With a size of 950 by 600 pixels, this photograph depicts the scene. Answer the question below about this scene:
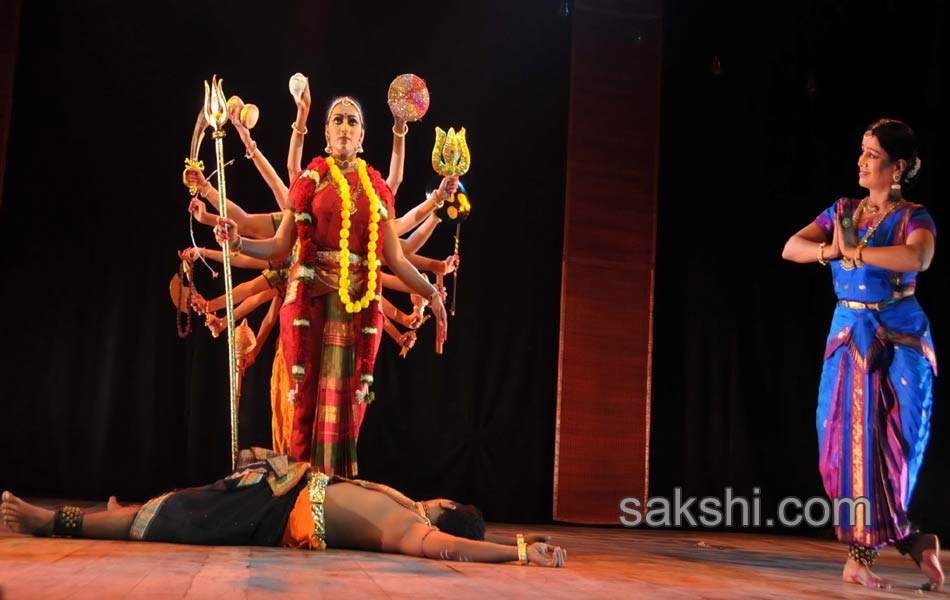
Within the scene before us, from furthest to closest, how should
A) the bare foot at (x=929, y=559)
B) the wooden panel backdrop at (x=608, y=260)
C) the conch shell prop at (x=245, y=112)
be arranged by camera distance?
the wooden panel backdrop at (x=608, y=260)
the conch shell prop at (x=245, y=112)
the bare foot at (x=929, y=559)

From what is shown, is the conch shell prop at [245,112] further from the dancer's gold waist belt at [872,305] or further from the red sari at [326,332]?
the dancer's gold waist belt at [872,305]

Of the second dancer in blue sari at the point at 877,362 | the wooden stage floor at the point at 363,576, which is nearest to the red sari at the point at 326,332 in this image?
the wooden stage floor at the point at 363,576

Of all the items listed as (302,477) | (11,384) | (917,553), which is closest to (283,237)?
(302,477)

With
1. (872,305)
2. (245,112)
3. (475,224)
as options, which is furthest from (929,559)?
(475,224)

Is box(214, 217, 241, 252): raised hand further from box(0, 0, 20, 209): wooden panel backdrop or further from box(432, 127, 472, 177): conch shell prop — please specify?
box(0, 0, 20, 209): wooden panel backdrop

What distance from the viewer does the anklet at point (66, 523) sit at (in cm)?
282

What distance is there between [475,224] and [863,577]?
3095 millimetres

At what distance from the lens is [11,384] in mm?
4973

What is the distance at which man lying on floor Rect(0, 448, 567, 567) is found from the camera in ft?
9.32

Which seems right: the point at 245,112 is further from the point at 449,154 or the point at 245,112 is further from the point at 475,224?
the point at 475,224

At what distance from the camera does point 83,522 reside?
2836 millimetres

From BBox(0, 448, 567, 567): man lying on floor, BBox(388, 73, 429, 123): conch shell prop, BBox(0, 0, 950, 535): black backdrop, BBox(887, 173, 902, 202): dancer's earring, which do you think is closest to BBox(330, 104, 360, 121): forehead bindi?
BBox(388, 73, 429, 123): conch shell prop

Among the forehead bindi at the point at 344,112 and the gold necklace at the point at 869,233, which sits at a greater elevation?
the forehead bindi at the point at 344,112

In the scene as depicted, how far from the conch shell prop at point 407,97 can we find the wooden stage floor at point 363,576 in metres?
1.90
